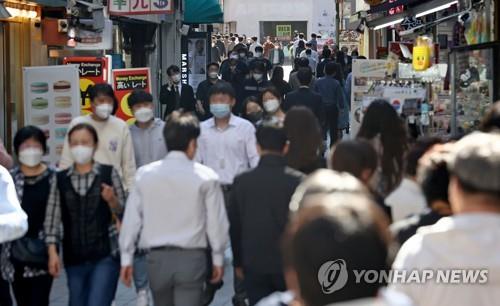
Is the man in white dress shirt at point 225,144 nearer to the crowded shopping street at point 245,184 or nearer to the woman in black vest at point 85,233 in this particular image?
Result: the crowded shopping street at point 245,184

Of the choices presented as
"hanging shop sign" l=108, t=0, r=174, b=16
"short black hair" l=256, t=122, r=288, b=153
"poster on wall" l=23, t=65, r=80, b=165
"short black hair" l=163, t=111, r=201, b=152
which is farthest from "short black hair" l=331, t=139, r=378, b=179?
"hanging shop sign" l=108, t=0, r=174, b=16

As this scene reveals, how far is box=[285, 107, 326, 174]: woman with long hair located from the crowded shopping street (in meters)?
0.01

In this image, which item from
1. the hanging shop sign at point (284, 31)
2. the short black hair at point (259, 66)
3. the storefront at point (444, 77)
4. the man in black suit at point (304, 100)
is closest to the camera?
the storefront at point (444, 77)

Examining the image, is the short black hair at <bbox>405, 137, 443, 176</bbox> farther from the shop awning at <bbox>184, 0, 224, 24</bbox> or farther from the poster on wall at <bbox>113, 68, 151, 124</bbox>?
the shop awning at <bbox>184, 0, 224, 24</bbox>

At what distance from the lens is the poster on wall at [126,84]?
13.9 m

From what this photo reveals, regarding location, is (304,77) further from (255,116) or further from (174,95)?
(174,95)

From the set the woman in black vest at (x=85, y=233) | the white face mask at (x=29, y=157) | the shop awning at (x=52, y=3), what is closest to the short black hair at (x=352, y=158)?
the woman in black vest at (x=85, y=233)

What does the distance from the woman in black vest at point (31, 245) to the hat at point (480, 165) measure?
12.9ft

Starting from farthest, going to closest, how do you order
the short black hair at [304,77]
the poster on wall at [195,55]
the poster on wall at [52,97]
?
the poster on wall at [195,55] < the short black hair at [304,77] < the poster on wall at [52,97]

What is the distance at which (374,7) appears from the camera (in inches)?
784

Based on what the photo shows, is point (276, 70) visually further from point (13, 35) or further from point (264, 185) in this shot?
point (264, 185)

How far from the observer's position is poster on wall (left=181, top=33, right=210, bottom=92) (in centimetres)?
2558

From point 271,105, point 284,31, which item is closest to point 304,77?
point 271,105

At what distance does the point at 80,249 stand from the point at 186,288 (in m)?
0.84
